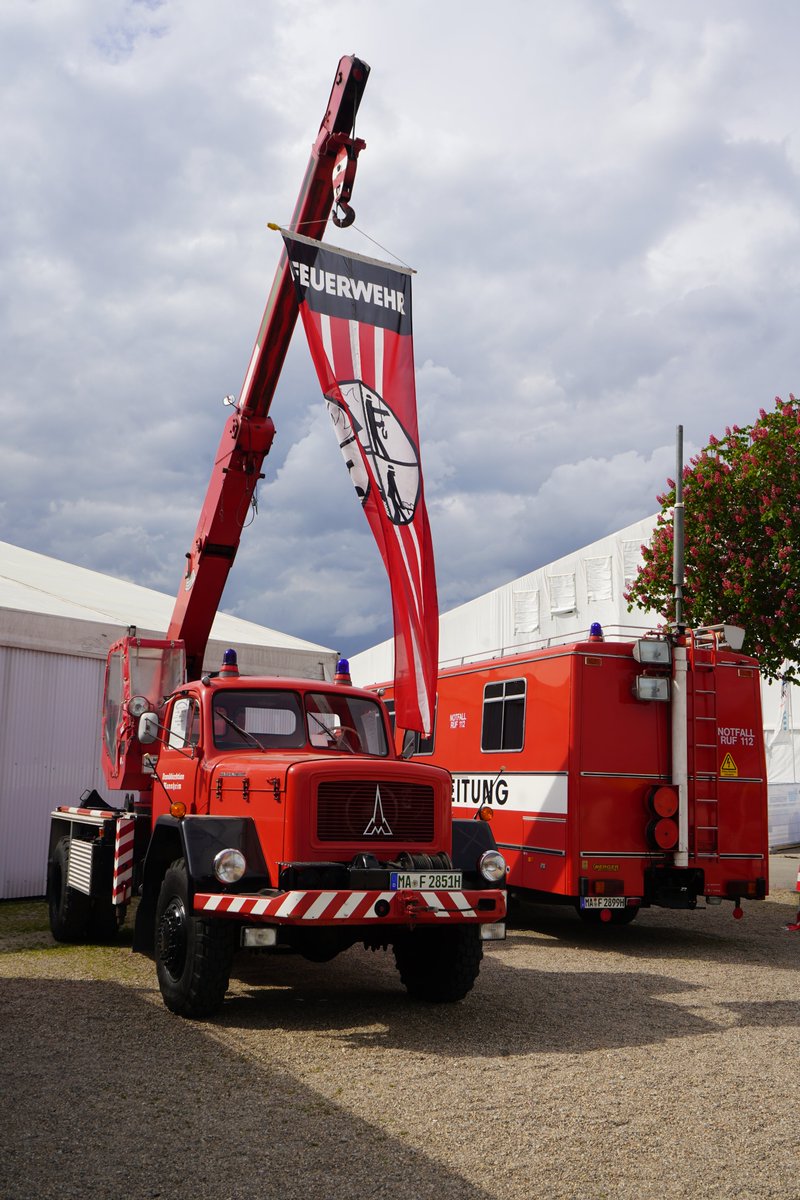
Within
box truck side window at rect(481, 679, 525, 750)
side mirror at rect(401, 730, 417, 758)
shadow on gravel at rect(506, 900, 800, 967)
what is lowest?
shadow on gravel at rect(506, 900, 800, 967)

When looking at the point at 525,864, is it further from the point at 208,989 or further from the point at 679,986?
the point at 208,989

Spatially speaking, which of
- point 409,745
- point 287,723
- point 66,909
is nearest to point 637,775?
point 409,745

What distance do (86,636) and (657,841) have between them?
7.94 meters

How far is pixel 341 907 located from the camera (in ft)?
23.1

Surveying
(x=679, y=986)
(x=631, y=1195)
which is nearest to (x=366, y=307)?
(x=679, y=986)

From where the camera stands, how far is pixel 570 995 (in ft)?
28.4

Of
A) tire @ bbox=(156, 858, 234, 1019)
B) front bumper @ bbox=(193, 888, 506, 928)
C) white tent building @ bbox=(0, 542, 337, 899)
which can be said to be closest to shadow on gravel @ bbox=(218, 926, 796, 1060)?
tire @ bbox=(156, 858, 234, 1019)

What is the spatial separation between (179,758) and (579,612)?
83.0 feet

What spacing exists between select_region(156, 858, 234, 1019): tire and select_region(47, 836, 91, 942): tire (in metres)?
3.22

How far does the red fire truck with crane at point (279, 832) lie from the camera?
23.8 ft

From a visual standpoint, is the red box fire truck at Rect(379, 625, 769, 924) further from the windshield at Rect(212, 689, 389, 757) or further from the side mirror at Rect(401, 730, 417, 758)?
the windshield at Rect(212, 689, 389, 757)

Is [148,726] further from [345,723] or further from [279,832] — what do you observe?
[279,832]

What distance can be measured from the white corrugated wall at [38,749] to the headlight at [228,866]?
24.9 feet

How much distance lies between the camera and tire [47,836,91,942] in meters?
10.6
